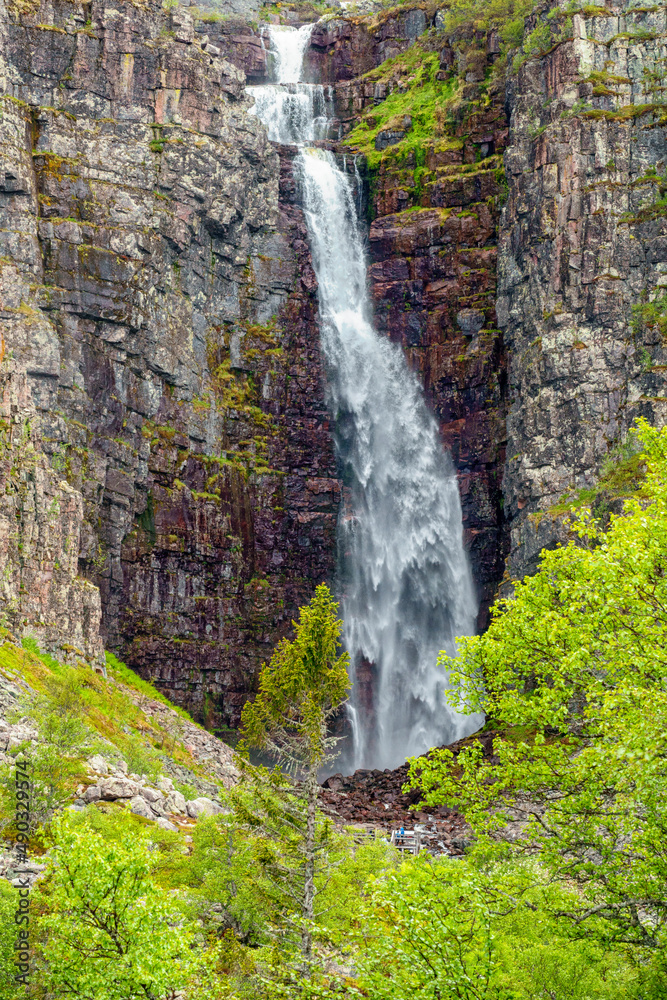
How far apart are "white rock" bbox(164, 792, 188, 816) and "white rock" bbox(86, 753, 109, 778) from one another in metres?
3.06

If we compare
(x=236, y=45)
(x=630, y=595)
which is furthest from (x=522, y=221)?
(x=630, y=595)

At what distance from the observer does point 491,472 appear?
3337 inches

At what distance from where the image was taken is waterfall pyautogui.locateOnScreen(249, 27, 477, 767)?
8100 centimetres

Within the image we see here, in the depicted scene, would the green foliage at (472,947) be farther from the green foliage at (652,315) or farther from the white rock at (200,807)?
the green foliage at (652,315)

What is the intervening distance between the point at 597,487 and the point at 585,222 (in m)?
22.0

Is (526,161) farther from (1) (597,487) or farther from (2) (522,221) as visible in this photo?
(1) (597,487)

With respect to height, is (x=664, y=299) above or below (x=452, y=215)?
below

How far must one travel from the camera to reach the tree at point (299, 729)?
2725 cm

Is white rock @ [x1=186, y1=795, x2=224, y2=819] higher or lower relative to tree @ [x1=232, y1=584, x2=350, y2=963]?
lower

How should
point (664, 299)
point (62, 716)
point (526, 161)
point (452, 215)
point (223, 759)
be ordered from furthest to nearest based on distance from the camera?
point (452, 215) < point (526, 161) < point (664, 299) < point (223, 759) < point (62, 716)

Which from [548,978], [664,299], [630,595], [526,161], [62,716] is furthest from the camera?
[526,161]

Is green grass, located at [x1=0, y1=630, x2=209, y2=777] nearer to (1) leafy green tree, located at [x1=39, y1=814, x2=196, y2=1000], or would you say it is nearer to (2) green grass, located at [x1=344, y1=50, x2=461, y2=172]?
(1) leafy green tree, located at [x1=39, y1=814, x2=196, y2=1000]

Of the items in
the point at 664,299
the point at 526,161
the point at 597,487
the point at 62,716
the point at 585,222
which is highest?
the point at 526,161

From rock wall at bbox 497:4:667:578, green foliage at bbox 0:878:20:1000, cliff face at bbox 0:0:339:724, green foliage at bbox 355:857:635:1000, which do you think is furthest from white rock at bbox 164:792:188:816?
rock wall at bbox 497:4:667:578
